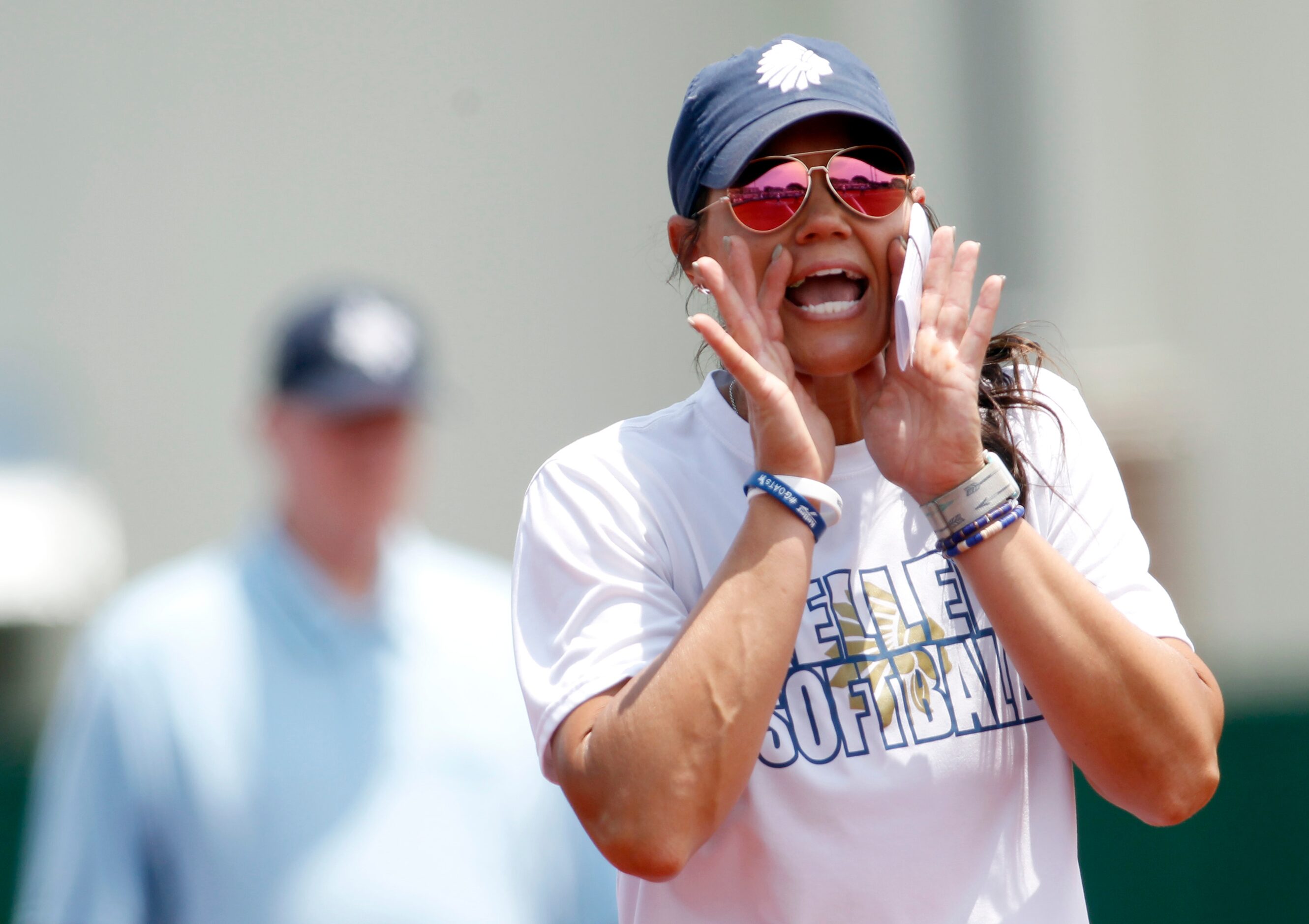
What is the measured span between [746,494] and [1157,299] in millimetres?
5085

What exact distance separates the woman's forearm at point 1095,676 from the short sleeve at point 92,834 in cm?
159

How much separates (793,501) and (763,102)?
50 cm

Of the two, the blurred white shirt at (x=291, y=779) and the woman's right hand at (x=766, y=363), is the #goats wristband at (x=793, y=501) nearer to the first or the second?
the woman's right hand at (x=766, y=363)

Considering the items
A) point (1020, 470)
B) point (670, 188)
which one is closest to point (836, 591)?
point (1020, 470)

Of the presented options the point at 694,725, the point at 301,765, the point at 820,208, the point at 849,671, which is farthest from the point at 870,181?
the point at 301,765

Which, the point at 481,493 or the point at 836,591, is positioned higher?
the point at 836,591

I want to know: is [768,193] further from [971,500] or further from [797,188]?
[971,500]

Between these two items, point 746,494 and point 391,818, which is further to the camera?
point 391,818

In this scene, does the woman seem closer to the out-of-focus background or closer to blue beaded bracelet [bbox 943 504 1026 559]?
blue beaded bracelet [bbox 943 504 1026 559]

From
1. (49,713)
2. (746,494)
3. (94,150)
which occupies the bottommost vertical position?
(49,713)

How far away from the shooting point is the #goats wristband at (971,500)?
1787mm

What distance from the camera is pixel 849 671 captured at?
5.97ft

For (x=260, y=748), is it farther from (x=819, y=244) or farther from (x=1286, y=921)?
(x=1286, y=921)

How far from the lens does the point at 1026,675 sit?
1750 millimetres
